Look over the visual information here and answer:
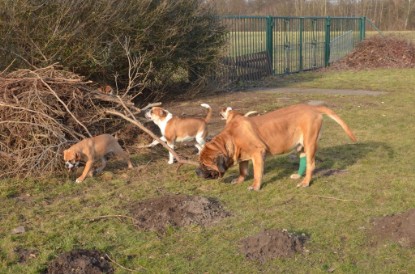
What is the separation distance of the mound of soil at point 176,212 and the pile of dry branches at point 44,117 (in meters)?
2.29

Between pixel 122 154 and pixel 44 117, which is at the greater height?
pixel 44 117

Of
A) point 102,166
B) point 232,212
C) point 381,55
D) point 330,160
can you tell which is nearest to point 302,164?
point 330,160

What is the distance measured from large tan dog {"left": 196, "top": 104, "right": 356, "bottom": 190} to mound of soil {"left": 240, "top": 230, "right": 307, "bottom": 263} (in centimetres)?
186

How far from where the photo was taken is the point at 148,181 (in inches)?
305

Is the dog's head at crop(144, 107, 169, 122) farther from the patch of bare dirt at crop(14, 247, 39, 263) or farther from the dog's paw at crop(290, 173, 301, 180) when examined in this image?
the patch of bare dirt at crop(14, 247, 39, 263)

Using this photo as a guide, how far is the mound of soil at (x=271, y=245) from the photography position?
194 inches

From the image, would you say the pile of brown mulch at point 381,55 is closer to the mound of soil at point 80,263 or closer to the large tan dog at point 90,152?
the large tan dog at point 90,152

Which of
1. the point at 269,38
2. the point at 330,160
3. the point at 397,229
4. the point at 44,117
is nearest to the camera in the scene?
the point at 397,229

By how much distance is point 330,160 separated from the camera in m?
8.70

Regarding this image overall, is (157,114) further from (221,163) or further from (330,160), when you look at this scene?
(330,160)

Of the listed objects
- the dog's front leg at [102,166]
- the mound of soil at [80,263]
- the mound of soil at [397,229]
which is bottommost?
the dog's front leg at [102,166]

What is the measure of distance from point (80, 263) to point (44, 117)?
166 inches

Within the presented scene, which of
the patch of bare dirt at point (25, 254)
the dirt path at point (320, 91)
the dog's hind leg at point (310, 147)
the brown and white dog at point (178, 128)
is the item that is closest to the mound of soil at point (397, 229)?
the dog's hind leg at point (310, 147)

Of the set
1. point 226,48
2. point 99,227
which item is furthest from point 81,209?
point 226,48
